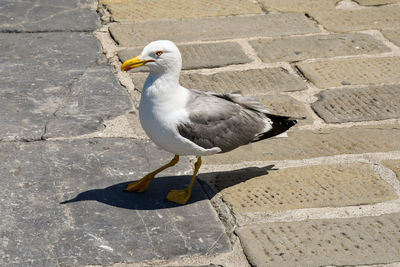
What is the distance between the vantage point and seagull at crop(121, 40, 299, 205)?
4105 mm

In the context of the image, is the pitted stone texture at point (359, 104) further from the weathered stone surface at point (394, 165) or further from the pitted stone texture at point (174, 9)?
the pitted stone texture at point (174, 9)

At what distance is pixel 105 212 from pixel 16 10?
11.2 ft

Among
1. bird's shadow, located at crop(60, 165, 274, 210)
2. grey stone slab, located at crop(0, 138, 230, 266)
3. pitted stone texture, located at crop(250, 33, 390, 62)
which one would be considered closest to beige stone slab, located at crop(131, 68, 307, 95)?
pitted stone texture, located at crop(250, 33, 390, 62)

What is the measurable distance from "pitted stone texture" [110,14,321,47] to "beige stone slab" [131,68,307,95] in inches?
26.9

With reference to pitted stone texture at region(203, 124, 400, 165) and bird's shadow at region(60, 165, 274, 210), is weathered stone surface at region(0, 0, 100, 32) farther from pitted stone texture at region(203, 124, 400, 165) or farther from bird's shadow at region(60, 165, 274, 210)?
bird's shadow at region(60, 165, 274, 210)

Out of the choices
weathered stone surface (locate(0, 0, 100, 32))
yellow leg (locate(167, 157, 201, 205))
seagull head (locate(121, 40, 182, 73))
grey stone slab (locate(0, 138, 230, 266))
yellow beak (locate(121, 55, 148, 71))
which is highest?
seagull head (locate(121, 40, 182, 73))

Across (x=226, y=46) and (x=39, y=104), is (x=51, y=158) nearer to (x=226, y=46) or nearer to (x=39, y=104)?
(x=39, y=104)

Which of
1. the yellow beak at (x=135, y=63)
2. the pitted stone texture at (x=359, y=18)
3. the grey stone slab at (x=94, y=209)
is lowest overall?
the grey stone slab at (x=94, y=209)

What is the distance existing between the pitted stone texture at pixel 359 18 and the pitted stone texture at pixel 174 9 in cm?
63

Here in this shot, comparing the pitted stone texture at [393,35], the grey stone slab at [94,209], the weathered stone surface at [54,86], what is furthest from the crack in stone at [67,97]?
the pitted stone texture at [393,35]

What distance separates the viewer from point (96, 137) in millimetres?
4914

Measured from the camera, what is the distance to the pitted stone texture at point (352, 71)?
19.0 feet

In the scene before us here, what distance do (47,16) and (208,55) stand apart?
5.54ft

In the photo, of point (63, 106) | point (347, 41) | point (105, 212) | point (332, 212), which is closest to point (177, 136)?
point (105, 212)
